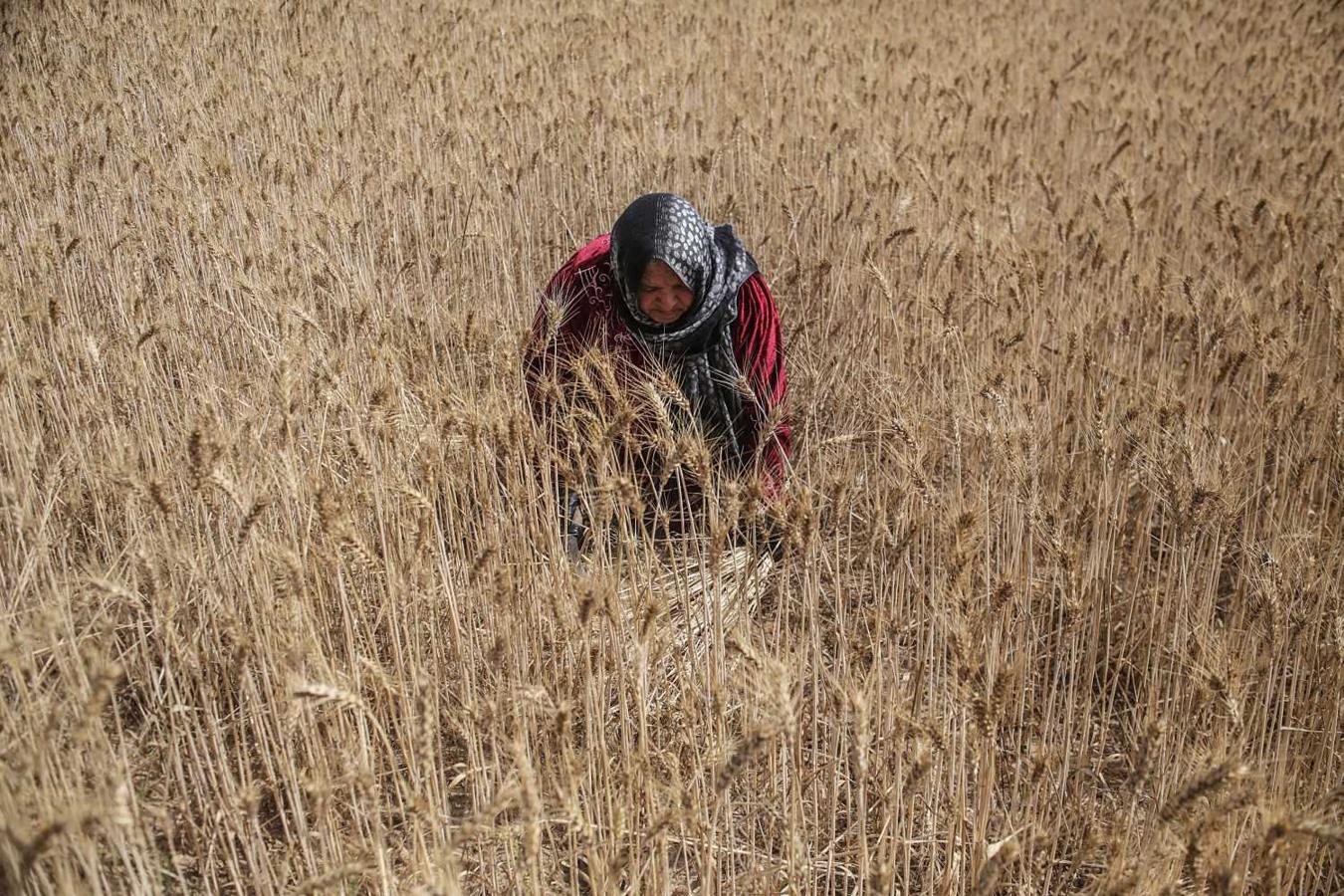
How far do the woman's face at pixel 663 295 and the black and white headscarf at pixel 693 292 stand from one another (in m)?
0.02

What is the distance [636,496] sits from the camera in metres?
1.39

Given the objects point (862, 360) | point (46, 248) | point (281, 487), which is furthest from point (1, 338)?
point (862, 360)

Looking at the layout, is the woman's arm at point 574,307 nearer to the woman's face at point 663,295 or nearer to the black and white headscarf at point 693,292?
the black and white headscarf at point 693,292

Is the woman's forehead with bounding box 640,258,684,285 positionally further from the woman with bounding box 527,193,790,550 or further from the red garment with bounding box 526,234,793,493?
the red garment with bounding box 526,234,793,493

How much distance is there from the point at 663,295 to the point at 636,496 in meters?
1.19

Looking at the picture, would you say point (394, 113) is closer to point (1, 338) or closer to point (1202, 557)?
point (1, 338)

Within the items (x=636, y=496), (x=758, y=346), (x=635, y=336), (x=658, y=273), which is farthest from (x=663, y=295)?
(x=636, y=496)

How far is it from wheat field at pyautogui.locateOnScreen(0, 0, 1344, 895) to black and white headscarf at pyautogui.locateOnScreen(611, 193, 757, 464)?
12.4 inches

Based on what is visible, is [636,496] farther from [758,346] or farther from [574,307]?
[574,307]

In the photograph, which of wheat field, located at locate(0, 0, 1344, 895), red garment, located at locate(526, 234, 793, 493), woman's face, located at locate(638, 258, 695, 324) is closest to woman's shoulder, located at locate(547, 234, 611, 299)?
red garment, located at locate(526, 234, 793, 493)

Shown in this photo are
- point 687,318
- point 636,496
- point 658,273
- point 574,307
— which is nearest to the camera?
point 636,496

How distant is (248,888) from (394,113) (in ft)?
11.3

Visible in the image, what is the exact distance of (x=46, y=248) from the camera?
2666 mm

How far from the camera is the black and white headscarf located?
2.38m
